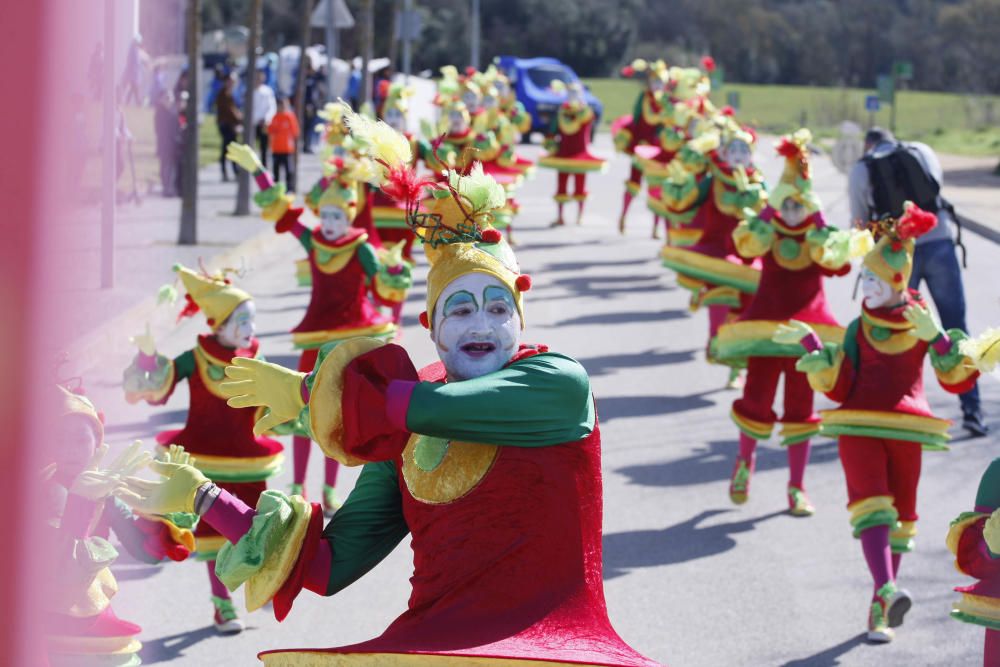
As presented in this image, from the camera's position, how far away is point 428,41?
222 ft

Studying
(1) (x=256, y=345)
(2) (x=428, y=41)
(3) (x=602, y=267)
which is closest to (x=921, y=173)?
(1) (x=256, y=345)

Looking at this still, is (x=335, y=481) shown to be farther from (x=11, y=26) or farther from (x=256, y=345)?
(x=11, y=26)

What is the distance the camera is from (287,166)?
25.0 meters

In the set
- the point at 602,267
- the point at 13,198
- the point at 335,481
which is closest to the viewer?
the point at 13,198

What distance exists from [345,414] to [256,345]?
140 inches

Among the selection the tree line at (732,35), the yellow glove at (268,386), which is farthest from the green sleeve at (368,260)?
the tree line at (732,35)

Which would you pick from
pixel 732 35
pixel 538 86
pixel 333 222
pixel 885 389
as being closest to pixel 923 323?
pixel 885 389

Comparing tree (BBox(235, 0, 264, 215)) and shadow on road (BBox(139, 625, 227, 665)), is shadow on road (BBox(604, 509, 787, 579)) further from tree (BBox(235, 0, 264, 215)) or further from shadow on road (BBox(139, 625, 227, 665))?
tree (BBox(235, 0, 264, 215))

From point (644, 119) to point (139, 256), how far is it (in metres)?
7.16

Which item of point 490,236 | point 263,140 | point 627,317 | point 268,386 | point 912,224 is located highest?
point 490,236

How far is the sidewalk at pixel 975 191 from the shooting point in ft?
77.2

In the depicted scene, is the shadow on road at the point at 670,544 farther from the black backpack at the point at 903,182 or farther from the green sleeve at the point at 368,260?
the black backpack at the point at 903,182

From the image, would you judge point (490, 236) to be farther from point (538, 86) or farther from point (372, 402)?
point (538, 86)

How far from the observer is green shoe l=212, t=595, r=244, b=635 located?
7.10 meters
